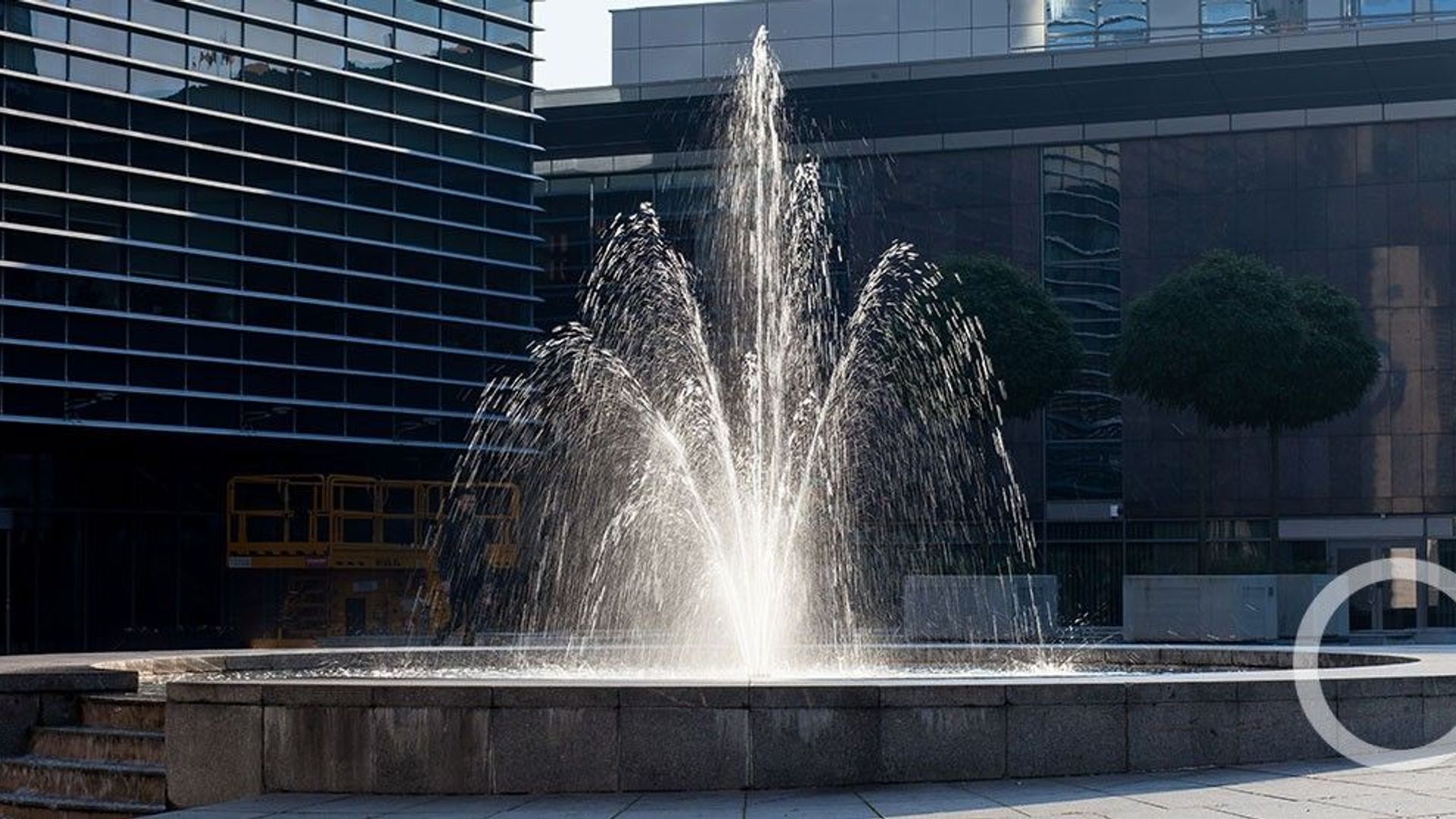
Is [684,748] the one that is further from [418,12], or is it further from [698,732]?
[418,12]

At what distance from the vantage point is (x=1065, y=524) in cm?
5931

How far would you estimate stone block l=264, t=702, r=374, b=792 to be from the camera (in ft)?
48.5

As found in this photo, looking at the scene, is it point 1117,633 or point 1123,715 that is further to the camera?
point 1117,633

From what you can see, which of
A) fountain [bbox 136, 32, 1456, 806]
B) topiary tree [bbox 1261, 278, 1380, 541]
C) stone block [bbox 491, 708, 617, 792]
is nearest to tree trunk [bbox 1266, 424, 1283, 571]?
topiary tree [bbox 1261, 278, 1380, 541]

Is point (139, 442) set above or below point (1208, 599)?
above

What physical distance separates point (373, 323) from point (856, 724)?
36581 mm

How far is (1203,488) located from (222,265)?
2245 centimetres

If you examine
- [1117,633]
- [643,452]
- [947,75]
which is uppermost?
[947,75]

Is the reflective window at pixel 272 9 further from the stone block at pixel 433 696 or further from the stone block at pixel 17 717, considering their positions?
the stone block at pixel 433 696

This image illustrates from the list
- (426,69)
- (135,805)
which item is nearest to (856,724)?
(135,805)

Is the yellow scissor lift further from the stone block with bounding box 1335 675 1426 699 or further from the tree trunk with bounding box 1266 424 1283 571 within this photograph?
the stone block with bounding box 1335 675 1426 699

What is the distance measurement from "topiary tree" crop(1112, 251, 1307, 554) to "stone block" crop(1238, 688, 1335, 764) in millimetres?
30624

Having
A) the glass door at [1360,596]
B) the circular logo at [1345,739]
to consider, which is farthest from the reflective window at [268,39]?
the circular logo at [1345,739]

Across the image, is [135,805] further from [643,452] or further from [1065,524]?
[1065,524]
